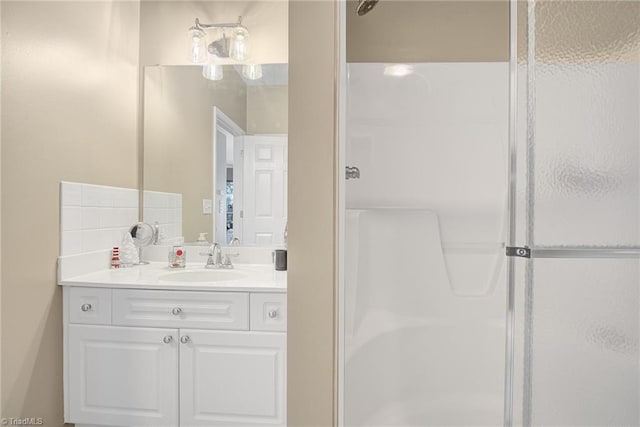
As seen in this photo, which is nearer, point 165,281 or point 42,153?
point 42,153

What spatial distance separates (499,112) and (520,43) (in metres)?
0.95

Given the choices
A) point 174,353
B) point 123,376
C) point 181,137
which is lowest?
point 123,376

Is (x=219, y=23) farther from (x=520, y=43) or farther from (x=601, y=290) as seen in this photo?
(x=601, y=290)

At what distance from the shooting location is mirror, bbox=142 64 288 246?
208cm

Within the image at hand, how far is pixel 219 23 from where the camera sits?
6.93 feet

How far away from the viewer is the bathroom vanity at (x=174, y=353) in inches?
60.4

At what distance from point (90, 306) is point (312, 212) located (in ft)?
3.68

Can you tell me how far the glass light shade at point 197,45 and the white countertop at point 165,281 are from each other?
1.19 meters

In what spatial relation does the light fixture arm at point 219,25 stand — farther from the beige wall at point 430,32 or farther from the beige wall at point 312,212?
the beige wall at point 312,212

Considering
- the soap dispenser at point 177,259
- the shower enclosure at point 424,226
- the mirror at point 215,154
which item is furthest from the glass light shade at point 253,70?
the soap dispenser at point 177,259

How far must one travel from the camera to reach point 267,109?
6.86 ft

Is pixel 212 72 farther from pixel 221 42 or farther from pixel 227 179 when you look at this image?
pixel 227 179

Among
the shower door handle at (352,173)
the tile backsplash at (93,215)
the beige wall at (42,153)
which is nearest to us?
the beige wall at (42,153)

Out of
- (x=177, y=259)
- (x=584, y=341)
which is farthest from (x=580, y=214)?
(x=177, y=259)
